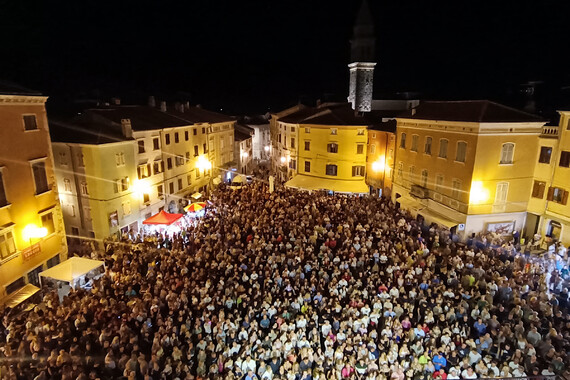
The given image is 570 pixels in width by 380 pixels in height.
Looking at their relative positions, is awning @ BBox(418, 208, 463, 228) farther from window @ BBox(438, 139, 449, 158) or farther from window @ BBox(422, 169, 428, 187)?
window @ BBox(438, 139, 449, 158)

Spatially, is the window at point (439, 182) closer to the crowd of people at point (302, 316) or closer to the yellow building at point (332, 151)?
the crowd of people at point (302, 316)

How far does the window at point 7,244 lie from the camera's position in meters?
15.1

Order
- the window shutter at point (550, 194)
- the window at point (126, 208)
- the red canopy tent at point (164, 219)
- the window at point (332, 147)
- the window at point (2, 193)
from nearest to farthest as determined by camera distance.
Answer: the window at point (2, 193) → the window shutter at point (550, 194) → the red canopy tent at point (164, 219) → the window at point (126, 208) → the window at point (332, 147)

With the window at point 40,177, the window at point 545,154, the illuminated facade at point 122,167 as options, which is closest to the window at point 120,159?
the illuminated facade at point 122,167

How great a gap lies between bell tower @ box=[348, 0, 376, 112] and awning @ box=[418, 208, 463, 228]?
1939cm

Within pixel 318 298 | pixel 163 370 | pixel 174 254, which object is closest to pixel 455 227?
pixel 318 298

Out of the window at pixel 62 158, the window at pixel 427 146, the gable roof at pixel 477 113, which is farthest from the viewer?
the window at pixel 427 146

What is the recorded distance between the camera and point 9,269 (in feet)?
50.8

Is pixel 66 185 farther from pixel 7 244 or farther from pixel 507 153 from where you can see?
pixel 507 153

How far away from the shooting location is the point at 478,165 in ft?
68.8

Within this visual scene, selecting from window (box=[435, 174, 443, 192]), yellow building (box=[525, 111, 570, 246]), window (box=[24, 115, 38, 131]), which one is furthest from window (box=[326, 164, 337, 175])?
window (box=[24, 115, 38, 131])

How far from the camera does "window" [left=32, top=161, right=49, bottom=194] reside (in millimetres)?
17145

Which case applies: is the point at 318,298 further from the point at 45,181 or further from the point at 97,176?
the point at 97,176

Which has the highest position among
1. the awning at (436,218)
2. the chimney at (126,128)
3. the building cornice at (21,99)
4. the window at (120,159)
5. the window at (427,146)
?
the building cornice at (21,99)
